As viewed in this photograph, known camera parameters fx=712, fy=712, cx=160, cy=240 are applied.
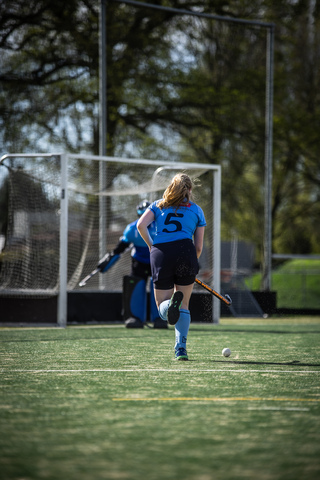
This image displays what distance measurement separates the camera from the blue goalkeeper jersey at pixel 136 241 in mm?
9984

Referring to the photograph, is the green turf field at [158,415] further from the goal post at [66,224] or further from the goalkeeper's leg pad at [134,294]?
the goal post at [66,224]

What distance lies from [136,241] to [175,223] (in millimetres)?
4165

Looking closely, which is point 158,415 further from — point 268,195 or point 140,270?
point 268,195

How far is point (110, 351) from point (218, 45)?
14017mm

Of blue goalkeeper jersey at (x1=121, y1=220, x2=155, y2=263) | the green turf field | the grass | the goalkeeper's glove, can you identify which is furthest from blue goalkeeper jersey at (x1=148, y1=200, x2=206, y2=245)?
the grass

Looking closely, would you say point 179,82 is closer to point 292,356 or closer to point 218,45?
point 218,45

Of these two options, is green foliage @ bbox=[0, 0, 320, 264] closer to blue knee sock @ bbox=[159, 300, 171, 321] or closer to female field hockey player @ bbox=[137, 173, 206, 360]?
female field hockey player @ bbox=[137, 173, 206, 360]

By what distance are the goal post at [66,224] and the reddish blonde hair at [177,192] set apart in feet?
15.5

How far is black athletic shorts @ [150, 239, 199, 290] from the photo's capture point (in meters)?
5.85

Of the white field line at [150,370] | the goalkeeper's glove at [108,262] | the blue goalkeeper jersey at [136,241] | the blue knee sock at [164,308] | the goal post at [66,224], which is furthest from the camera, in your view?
the goal post at [66,224]

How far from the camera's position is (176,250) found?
231 inches

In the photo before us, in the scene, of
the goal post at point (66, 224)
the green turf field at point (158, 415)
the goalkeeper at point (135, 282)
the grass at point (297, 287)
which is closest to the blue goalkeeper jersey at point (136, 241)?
the goalkeeper at point (135, 282)

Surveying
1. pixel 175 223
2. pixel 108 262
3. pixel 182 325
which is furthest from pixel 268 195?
pixel 182 325

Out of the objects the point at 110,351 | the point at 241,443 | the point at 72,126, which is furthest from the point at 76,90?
the point at 241,443
